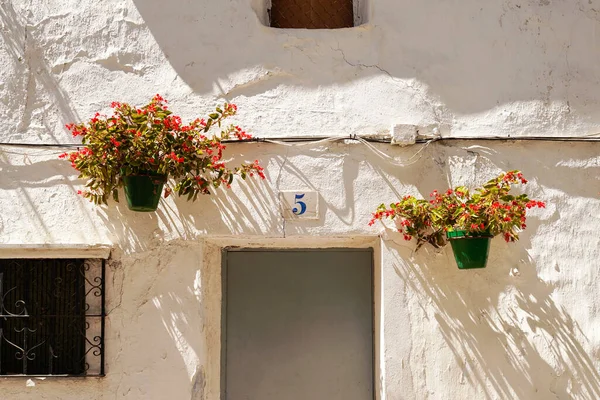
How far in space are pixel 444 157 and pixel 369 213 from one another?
0.59m

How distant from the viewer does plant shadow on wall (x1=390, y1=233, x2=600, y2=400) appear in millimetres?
4938

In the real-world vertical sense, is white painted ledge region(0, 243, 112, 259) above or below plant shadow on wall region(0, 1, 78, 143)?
below

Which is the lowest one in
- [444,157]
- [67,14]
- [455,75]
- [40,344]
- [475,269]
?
[40,344]

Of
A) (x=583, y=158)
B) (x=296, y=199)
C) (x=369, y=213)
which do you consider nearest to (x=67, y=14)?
(x=296, y=199)

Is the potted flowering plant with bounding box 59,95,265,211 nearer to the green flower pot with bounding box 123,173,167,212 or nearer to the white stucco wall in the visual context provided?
the green flower pot with bounding box 123,173,167,212

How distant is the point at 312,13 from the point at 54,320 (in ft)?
8.60

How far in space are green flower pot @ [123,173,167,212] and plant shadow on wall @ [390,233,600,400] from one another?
4.96ft

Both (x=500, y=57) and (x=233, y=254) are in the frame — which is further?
(x=233, y=254)

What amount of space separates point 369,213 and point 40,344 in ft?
7.14

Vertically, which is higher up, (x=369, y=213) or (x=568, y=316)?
(x=369, y=213)

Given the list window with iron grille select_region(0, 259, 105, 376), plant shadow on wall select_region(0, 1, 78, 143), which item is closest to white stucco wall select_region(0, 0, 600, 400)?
plant shadow on wall select_region(0, 1, 78, 143)

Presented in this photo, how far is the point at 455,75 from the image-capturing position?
5.14 meters

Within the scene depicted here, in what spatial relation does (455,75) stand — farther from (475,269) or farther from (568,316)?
(568,316)

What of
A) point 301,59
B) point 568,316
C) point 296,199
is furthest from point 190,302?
point 568,316
